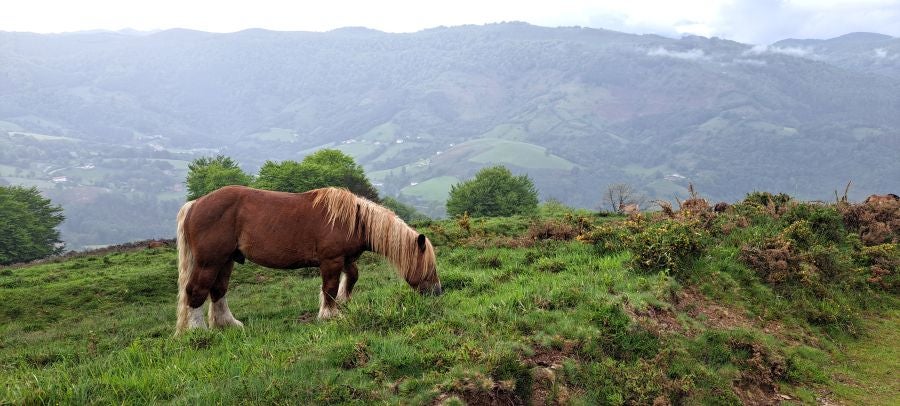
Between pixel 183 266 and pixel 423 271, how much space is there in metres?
4.47

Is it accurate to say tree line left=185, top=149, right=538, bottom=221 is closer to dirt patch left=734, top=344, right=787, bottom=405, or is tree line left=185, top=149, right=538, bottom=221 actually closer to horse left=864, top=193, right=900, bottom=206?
horse left=864, top=193, right=900, bottom=206

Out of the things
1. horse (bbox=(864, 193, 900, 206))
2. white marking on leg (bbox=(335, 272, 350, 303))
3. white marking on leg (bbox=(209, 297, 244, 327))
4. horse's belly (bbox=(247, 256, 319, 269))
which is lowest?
white marking on leg (bbox=(209, 297, 244, 327))

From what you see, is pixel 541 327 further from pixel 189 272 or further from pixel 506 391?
pixel 189 272

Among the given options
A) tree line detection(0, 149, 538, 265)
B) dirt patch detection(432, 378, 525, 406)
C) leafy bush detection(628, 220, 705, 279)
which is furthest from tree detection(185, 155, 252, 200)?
dirt patch detection(432, 378, 525, 406)

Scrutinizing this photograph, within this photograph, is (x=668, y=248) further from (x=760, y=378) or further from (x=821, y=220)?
(x=821, y=220)

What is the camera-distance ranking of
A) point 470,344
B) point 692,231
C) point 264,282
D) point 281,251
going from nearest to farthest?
point 470,344 → point 281,251 → point 692,231 → point 264,282

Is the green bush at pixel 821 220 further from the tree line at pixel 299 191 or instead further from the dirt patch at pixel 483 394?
the tree line at pixel 299 191

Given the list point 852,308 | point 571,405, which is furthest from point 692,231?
point 571,405

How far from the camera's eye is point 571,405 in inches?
259

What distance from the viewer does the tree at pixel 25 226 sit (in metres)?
46.0

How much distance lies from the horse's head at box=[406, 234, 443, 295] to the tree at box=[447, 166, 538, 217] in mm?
42347

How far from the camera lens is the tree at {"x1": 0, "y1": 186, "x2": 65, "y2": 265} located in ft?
151

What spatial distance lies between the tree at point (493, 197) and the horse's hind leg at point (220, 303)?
42486 mm

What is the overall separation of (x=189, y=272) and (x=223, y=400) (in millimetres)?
4812
